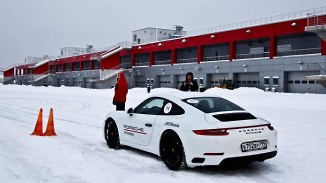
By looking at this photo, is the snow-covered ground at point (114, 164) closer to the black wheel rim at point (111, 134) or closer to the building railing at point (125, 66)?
the black wheel rim at point (111, 134)

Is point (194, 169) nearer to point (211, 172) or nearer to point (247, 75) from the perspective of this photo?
point (211, 172)

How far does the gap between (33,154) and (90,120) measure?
638 cm

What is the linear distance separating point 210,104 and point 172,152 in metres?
1.16

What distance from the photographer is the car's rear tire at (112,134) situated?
803 centimetres

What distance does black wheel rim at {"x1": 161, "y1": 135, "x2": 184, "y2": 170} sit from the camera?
5984 millimetres

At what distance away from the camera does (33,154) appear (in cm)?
729

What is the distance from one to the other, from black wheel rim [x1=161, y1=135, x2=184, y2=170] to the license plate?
1052 mm

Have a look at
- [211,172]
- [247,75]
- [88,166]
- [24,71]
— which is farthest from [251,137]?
[24,71]

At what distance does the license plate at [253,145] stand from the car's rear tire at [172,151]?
102cm

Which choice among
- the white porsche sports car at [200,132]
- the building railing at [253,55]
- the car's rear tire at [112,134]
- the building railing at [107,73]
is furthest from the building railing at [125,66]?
the white porsche sports car at [200,132]

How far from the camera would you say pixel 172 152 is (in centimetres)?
616

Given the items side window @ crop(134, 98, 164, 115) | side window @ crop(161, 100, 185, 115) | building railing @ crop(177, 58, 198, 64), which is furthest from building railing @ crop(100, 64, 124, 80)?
side window @ crop(161, 100, 185, 115)

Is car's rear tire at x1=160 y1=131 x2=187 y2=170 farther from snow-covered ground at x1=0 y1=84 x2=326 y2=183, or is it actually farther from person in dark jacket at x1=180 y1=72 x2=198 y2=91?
person in dark jacket at x1=180 y1=72 x2=198 y2=91

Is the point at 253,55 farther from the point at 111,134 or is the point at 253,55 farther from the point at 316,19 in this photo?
the point at 111,134
